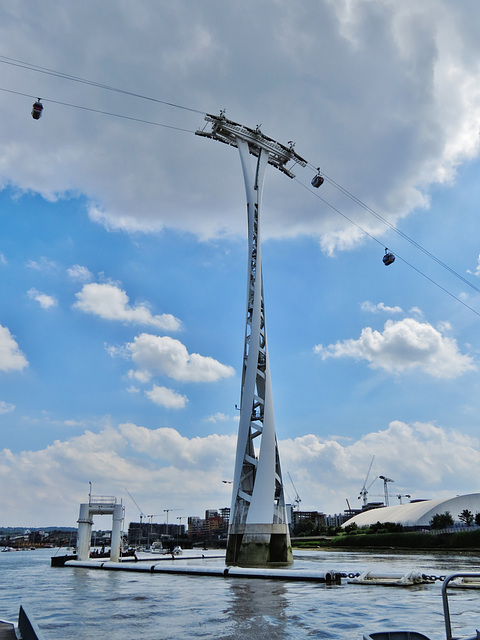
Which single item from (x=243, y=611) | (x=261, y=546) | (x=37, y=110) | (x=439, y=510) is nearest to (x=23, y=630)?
(x=243, y=611)

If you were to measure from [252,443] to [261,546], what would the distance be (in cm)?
858

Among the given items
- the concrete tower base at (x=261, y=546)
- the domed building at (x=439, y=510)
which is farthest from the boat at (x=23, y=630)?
the domed building at (x=439, y=510)

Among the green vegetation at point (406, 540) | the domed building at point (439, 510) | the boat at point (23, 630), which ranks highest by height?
the boat at point (23, 630)

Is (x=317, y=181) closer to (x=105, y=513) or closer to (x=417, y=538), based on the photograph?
(x=105, y=513)

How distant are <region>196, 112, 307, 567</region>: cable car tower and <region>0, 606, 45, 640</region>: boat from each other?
2756 cm

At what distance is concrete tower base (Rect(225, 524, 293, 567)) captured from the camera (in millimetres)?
38281

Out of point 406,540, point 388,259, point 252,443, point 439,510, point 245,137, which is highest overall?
point 245,137

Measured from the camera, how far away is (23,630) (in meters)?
10.9

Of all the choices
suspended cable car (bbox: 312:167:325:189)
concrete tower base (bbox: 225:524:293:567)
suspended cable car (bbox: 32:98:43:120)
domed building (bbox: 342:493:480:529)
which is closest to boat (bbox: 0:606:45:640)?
suspended cable car (bbox: 32:98:43:120)

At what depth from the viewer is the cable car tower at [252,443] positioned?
3900 cm

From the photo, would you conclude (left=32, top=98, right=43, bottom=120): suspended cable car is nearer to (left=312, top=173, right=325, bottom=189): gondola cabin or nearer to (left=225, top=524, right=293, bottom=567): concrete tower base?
(left=312, top=173, right=325, bottom=189): gondola cabin

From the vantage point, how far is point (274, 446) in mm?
41656

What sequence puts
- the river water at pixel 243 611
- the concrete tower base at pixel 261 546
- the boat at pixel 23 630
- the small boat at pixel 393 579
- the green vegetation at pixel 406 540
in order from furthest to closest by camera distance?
the green vegetation at pixel 406 540 < the concrete tower base at pixel 261 546 < the small boat at pixel 393 579 < the river water at pixel 243 611 < the boat at pixel 23 630

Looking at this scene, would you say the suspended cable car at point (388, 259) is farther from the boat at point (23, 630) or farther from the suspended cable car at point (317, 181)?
the boat at point (23, 630)
